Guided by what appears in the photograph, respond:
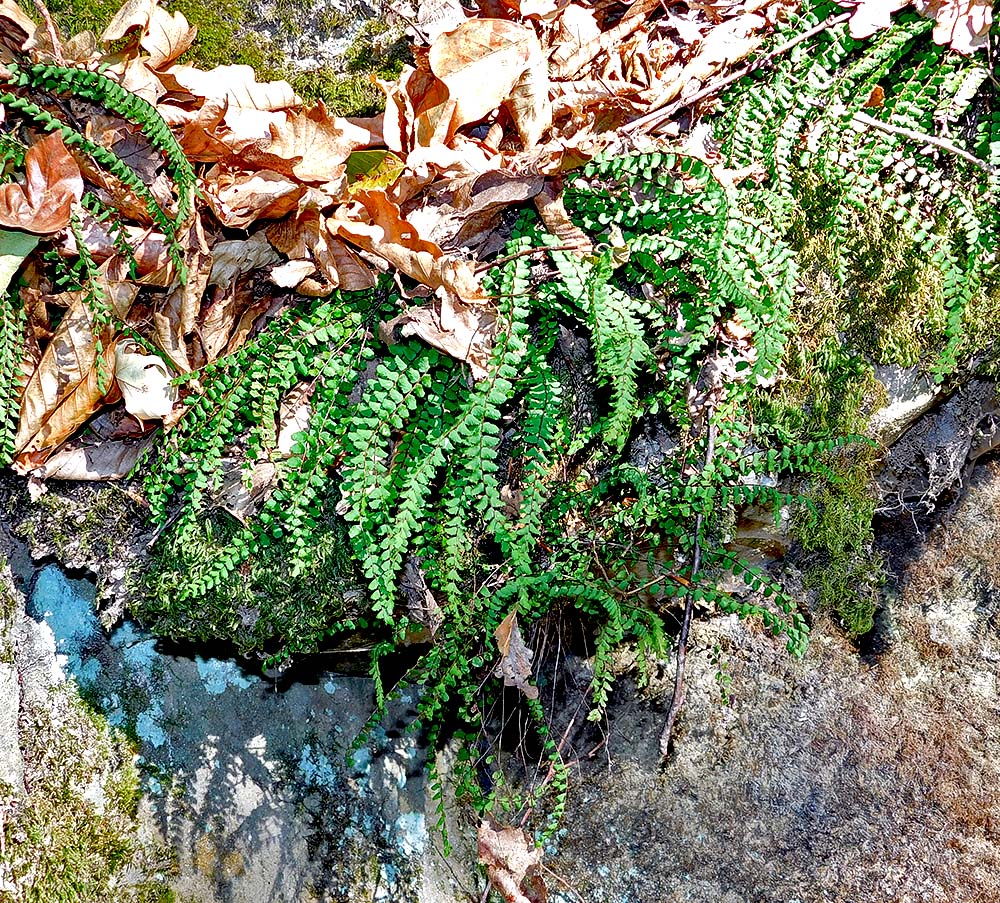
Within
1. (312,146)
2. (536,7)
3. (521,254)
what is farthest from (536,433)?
(536,7)

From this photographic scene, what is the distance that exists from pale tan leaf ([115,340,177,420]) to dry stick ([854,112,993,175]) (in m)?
2.69

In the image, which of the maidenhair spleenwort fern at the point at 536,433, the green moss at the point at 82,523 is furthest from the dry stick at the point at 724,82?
the green moss at the point at 82,523

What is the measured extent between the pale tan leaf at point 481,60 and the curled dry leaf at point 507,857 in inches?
109

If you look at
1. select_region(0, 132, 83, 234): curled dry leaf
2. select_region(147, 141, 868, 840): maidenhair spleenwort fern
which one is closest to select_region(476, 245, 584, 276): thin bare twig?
select_region(147, 141, 868, 840): maidenhair spleenwort fern

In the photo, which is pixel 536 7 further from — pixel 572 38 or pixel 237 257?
pixel 237 257

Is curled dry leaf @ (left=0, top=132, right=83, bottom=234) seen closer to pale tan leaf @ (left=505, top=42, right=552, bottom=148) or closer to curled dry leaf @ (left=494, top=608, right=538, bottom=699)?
pale tan leaf @ (left=505, top=42, right=552, bottom=148)

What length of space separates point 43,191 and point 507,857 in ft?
9.81

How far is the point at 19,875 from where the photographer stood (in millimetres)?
3033

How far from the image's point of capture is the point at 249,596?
3.01 meters

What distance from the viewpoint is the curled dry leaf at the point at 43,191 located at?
2537mm

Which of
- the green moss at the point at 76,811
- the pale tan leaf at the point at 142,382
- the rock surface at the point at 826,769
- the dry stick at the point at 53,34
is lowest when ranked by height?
the green moss at the point at 76,811

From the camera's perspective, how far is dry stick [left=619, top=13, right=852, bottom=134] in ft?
9.30

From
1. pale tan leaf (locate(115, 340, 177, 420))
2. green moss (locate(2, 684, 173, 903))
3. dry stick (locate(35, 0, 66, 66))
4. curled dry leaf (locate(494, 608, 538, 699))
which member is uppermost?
dry stick (locate(35, 0, 66, 66))

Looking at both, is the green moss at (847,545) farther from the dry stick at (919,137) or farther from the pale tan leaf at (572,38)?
the pale tan leaf at (572,38)
